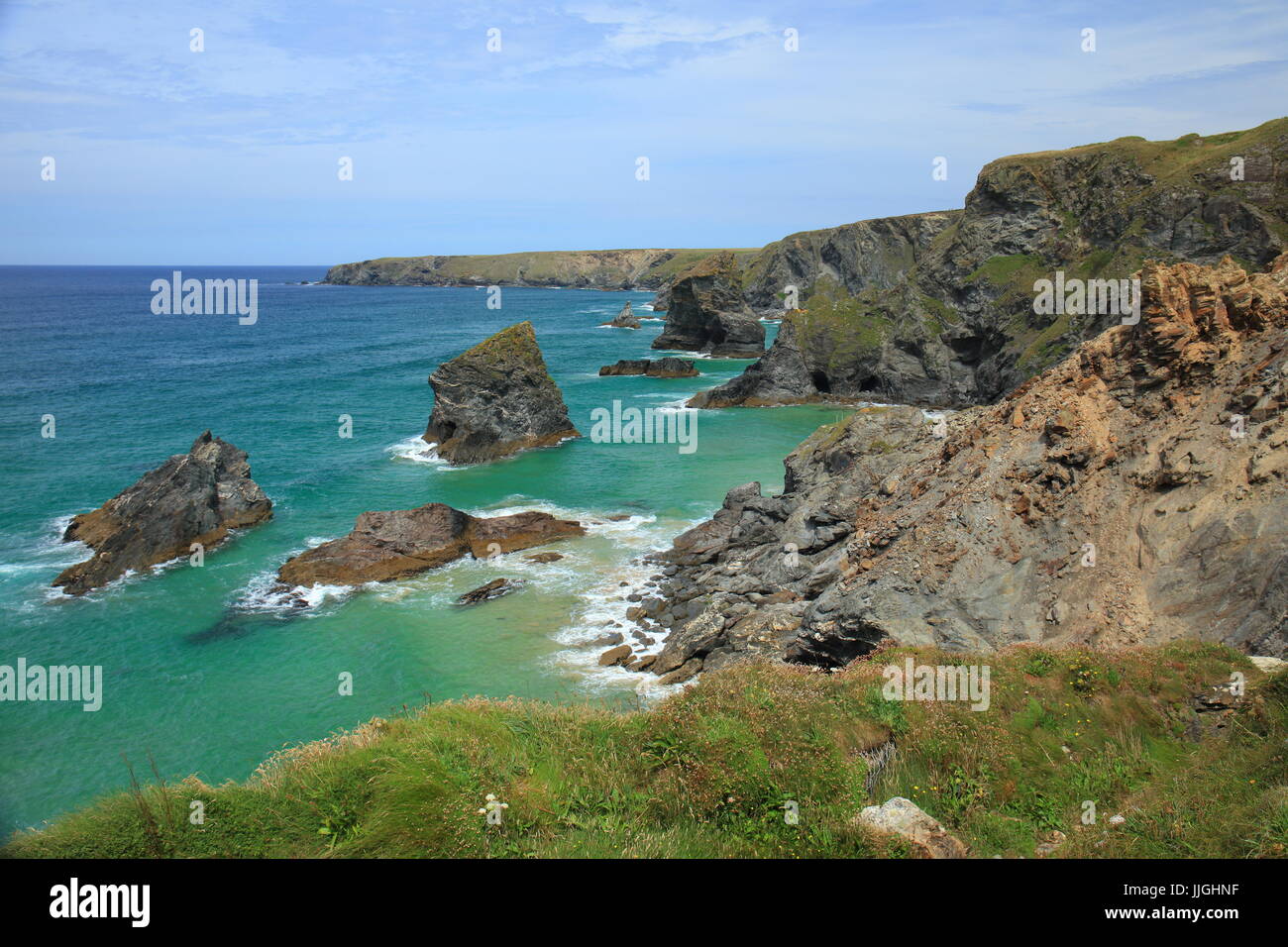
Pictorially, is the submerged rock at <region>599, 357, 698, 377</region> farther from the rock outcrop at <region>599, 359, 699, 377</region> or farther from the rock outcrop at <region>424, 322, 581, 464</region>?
the rock outcrop at <region>424, 322, 581, 464</region>

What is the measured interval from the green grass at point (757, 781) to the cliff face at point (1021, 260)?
50.7 m

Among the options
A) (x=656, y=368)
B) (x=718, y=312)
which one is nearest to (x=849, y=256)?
(x=718, y=312)

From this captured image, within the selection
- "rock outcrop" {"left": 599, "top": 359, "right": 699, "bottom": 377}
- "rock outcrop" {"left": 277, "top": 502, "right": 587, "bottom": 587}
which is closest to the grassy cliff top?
"rock outcrop" {"left": 599, "top": 359, "right": 699, "bottom": 377}

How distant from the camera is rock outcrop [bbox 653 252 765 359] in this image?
99.6 meters

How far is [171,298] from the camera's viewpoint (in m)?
185

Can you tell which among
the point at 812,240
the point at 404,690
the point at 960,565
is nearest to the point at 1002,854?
the point at 960,565

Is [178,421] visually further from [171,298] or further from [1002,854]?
[171,298]

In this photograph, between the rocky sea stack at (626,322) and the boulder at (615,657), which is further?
the rocky sea stack at (626,322)

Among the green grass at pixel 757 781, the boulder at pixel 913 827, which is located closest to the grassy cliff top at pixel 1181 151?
Answer: the green grass at pixel 757 781

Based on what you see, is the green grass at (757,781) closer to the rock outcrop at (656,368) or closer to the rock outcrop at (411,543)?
the rock outcrop at (411,543)

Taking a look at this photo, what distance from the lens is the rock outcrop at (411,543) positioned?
107 feet

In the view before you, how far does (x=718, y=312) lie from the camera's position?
99625 millimetres
